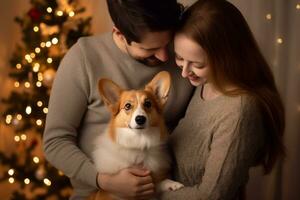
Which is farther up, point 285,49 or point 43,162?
point 285,49

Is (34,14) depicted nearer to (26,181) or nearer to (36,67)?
(36,67)

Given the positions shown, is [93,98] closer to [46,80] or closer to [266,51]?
[46,80]

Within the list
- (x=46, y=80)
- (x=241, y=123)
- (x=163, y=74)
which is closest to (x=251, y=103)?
(x=241, y=123)

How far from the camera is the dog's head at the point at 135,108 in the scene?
1.39 metres

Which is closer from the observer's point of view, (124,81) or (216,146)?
(216,146)

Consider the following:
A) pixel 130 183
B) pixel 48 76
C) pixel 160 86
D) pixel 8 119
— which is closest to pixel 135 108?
pixel 160 86

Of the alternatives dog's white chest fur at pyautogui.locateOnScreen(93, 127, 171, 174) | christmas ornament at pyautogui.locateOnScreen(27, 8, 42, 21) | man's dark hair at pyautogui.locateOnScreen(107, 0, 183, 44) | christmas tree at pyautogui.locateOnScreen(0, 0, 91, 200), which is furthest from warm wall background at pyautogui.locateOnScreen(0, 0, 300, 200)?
→ dog's white chest fur at pyautogui.locateOnScreen(93, 127, 171, 174)

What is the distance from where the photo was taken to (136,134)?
142 cm

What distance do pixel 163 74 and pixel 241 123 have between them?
351 millimetres

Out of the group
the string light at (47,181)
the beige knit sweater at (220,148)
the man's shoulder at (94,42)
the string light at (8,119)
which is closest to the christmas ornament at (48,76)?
the string light at (8,119)

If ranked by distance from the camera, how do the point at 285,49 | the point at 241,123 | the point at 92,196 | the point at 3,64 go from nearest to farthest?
the point at 241,123 → the point at 92,196 → the point at 285,49 → the point at 3,64

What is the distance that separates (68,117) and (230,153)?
640 mm

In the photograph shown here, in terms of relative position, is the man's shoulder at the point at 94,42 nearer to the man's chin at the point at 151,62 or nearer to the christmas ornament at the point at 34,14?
the man's chin at the point at 151,62

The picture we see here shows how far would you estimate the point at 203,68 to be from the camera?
1.41 meters
